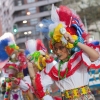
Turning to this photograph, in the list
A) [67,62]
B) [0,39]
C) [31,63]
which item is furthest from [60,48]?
[0,39]

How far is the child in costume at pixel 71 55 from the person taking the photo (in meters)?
3.44

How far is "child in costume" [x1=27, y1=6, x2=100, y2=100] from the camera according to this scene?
3.44 metres

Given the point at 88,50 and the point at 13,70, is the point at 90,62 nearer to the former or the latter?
the point at 88,50

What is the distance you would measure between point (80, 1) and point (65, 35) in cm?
2739

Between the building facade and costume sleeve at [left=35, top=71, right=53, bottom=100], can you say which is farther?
the building facade

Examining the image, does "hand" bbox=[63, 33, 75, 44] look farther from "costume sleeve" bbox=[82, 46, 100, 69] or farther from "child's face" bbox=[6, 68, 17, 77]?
"child's face" bbox=[6, 68, 17, 77]

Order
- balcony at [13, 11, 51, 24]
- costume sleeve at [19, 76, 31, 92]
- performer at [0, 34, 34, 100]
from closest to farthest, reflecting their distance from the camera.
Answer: costume sleeve at [19, 76, 31, 92] → performer at [0, 34, 34, 100] → balcony at [13, 11, 51, 24]

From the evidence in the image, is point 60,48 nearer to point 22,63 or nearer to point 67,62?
point 67,62

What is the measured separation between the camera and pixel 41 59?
5.11 meters

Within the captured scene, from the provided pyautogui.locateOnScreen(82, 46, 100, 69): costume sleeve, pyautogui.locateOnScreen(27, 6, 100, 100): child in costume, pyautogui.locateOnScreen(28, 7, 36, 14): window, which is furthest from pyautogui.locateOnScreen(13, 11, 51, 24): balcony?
pyautogui.locateOnScreen(82, 46, 100, 69): costume sleeve

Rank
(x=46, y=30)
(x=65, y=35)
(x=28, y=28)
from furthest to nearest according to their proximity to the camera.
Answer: (x=28, y=28) → (x=46, y=30) → (x=65, y=35)

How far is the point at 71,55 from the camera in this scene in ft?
11.8

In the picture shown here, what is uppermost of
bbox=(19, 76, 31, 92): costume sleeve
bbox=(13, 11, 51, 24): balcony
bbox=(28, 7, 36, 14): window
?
bbox=(28, 7, 36, 14): window

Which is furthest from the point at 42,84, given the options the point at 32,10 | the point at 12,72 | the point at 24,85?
the point at 32,10
